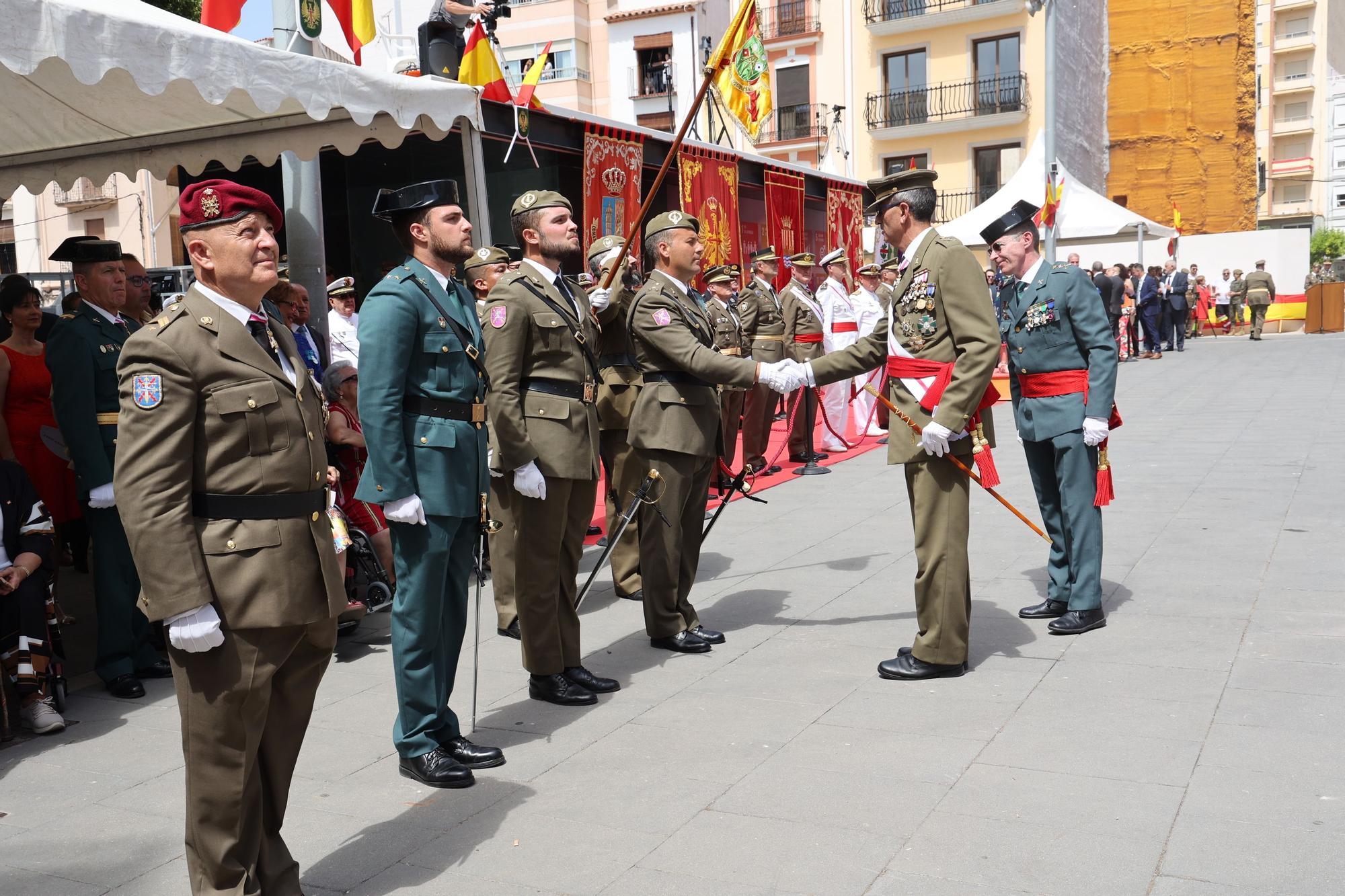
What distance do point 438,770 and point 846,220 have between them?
15.2 meters

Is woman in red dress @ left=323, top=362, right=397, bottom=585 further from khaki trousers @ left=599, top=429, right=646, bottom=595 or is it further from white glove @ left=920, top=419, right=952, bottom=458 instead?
white glove @ left=920, top=419, right=952, bottom=458

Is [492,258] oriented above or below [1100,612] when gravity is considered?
above

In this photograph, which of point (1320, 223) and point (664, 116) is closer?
point (664, 116)

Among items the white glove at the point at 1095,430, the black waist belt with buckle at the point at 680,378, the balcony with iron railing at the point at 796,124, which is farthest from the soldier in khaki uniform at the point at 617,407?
the balcony with iron railing at the point at 796,124

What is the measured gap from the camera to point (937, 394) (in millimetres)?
4867

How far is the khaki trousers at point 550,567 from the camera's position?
4.71 metres

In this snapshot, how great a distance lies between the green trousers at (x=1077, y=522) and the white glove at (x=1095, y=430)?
63 millimetres

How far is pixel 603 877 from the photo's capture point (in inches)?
128

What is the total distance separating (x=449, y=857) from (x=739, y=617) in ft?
9.38

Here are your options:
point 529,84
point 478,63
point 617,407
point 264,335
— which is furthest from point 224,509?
point 529,84

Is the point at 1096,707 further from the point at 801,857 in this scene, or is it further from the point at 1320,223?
the point at 1320,223

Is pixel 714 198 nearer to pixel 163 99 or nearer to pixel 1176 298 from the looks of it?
pixel 163 99

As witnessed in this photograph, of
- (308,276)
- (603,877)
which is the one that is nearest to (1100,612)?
(603,877)

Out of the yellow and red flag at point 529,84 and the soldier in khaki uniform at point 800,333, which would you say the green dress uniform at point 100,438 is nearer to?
the yellow and red flag at point 529,84
